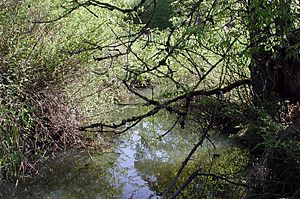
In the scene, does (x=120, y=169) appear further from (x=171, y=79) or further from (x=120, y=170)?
(x=171, y=79)

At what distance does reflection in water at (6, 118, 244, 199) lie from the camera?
511cm

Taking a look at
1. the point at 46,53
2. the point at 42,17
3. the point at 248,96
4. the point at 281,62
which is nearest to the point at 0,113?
the point at 46,53

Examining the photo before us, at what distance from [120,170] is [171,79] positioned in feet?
9.11

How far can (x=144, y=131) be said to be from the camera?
24.4 feet

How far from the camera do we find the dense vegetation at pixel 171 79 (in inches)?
134

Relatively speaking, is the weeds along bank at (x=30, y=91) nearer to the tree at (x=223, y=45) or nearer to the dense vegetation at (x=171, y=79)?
the dense vegetation at (x=171, y=79)

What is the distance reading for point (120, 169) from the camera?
584 cm

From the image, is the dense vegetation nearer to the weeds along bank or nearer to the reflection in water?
the weeds along bank

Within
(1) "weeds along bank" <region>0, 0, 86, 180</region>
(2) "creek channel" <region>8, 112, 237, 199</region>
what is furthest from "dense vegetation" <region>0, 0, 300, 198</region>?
(2) "creek channel" <region>8, 112, 237, 199</region>

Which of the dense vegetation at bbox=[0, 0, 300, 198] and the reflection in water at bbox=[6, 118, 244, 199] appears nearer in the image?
the dense vegetation at bbox=[0, 0, 300, 198]

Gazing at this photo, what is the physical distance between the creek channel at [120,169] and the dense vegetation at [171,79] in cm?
23

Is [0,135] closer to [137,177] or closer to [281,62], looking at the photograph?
[137,177]

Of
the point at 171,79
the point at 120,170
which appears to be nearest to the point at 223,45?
the point at 171,79

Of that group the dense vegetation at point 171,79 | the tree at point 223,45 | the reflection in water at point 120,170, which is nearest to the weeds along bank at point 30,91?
the dense vegetation at point 171,79
